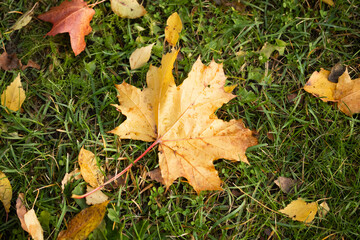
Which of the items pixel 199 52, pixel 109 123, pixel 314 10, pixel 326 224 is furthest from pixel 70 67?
pixel 326 224

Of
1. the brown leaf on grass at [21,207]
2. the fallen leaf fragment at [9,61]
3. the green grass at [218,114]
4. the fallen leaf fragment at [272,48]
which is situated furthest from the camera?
the fallen leaf fragment at [272,48]

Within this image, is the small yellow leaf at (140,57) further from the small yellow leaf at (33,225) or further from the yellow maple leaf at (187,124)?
the small yellow leaf at (33,225)

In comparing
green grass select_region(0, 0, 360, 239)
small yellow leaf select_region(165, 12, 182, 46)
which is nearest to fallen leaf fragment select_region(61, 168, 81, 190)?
green grass select_region(0, 0, 360, 239)

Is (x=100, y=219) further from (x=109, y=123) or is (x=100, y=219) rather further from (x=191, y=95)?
(x=191, y=95)

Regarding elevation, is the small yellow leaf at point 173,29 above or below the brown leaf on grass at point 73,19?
below

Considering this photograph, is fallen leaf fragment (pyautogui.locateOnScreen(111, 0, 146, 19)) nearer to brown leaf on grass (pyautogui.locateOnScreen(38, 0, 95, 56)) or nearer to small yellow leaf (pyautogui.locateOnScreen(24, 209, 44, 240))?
brown leaf on grass (pyautogui.locateOnScreen(38, 0, 95, 56))

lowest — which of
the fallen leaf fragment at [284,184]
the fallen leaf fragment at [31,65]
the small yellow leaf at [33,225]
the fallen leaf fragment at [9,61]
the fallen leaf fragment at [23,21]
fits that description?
the fallen leaf fragment at [284,184]

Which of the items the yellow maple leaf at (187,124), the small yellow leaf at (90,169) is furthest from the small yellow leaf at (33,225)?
the yellow maple leaf at (187,124)

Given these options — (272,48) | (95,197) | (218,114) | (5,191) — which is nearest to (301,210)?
(218,114)
